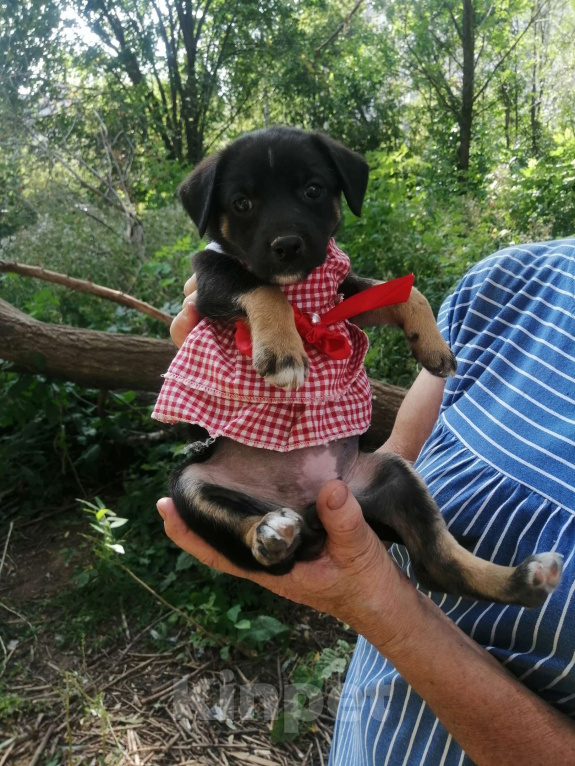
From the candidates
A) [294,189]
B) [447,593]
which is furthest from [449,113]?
[447,593]

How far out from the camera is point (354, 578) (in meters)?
1.47

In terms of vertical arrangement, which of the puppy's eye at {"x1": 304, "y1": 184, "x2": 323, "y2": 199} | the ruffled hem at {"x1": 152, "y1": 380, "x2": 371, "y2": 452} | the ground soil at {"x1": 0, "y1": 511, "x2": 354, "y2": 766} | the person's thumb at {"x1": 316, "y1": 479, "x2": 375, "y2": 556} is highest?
the puppy's eye at {"x1": 304, "y1": 184, "x2": 323, "y2": 199}

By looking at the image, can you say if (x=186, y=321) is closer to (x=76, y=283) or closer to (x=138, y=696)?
(x=138, y=696)

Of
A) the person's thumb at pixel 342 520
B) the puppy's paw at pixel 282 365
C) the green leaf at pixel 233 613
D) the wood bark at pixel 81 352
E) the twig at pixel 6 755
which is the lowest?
the twig at pixel 6 755

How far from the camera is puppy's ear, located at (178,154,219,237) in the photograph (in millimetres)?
1902

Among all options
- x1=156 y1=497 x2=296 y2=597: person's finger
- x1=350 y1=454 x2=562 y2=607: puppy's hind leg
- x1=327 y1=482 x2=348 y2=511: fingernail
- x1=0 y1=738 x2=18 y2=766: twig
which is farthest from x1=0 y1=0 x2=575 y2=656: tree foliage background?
x1=327 y1=482 x2=348 y2=511: fingernail

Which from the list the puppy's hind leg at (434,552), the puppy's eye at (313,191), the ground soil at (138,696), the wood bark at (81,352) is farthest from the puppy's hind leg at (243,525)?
the wood bark at (81,352)

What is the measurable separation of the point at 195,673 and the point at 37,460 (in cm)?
198

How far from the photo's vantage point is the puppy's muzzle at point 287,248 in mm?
1640

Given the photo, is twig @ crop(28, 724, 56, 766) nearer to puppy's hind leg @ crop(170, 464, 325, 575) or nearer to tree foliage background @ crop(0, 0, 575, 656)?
tree foliage background @ crop(0, 0, 575, 656)

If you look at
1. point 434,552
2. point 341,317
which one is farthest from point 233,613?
point 341,317

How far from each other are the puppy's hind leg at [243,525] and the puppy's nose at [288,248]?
64 cm

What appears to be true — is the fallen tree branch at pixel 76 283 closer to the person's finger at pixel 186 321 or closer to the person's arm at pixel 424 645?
the person's finger at pixel 186 321

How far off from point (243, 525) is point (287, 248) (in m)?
0.72
